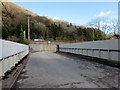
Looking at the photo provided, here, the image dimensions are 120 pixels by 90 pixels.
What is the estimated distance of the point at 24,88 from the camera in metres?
4.99

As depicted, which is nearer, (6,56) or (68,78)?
(68,78)

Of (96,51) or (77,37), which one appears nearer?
(96,51)

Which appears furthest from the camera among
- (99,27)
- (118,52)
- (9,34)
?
(99,27)

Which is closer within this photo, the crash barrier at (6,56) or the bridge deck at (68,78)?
the bridge deck at (68,78)

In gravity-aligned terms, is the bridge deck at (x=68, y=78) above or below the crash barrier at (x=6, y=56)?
below

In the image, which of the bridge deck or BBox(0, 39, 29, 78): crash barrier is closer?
the bridge deck

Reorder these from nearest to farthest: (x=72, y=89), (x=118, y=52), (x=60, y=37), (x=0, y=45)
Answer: (x=72, y=89) → (x=0, y=45) → (x=118, y=52) → (x=60, y=37)

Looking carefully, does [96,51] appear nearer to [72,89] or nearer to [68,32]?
[72,89]

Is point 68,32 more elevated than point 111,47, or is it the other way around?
point 68,32

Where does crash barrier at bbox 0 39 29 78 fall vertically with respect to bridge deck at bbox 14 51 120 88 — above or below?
above

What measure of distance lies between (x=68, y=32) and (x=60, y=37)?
7874mm

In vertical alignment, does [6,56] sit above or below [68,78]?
above

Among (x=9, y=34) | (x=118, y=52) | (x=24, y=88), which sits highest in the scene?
(x=9, y=34)

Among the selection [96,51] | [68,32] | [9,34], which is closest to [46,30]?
[68,32]
